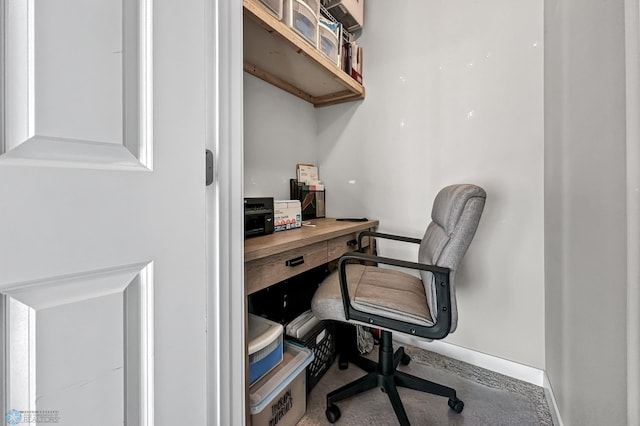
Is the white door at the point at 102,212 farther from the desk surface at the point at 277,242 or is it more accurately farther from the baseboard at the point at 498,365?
the baseboard at the point at 498,365

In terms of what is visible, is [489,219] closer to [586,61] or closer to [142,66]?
[586,61]

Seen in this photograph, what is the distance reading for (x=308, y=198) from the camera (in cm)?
196

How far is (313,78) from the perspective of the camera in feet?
5.54

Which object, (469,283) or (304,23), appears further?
(469,283)

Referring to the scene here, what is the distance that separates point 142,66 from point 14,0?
0.15 metres

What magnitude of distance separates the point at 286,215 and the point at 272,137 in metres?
0.61

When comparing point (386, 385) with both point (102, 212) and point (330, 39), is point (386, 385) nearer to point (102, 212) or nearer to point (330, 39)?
point (102, 212)

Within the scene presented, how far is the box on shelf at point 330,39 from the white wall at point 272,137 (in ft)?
1.37

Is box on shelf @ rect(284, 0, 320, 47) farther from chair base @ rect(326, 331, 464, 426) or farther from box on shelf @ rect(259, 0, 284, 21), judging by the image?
chair base @ rect(326, 331, 464, 426)

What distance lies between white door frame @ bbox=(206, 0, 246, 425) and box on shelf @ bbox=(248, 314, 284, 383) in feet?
0.99

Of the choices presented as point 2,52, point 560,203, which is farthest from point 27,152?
point 560,203

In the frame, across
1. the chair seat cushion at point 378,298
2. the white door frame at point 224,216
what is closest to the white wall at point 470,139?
the chair seat cushion at point 378,298

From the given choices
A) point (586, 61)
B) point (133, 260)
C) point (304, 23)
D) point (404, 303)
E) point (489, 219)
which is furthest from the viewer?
point (489, 219)

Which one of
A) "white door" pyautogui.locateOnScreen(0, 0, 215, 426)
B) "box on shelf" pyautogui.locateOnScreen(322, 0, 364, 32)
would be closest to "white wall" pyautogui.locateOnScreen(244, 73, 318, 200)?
"box on shelf" pyautogui.locateOnScreen(322, 0, 364, 32)
